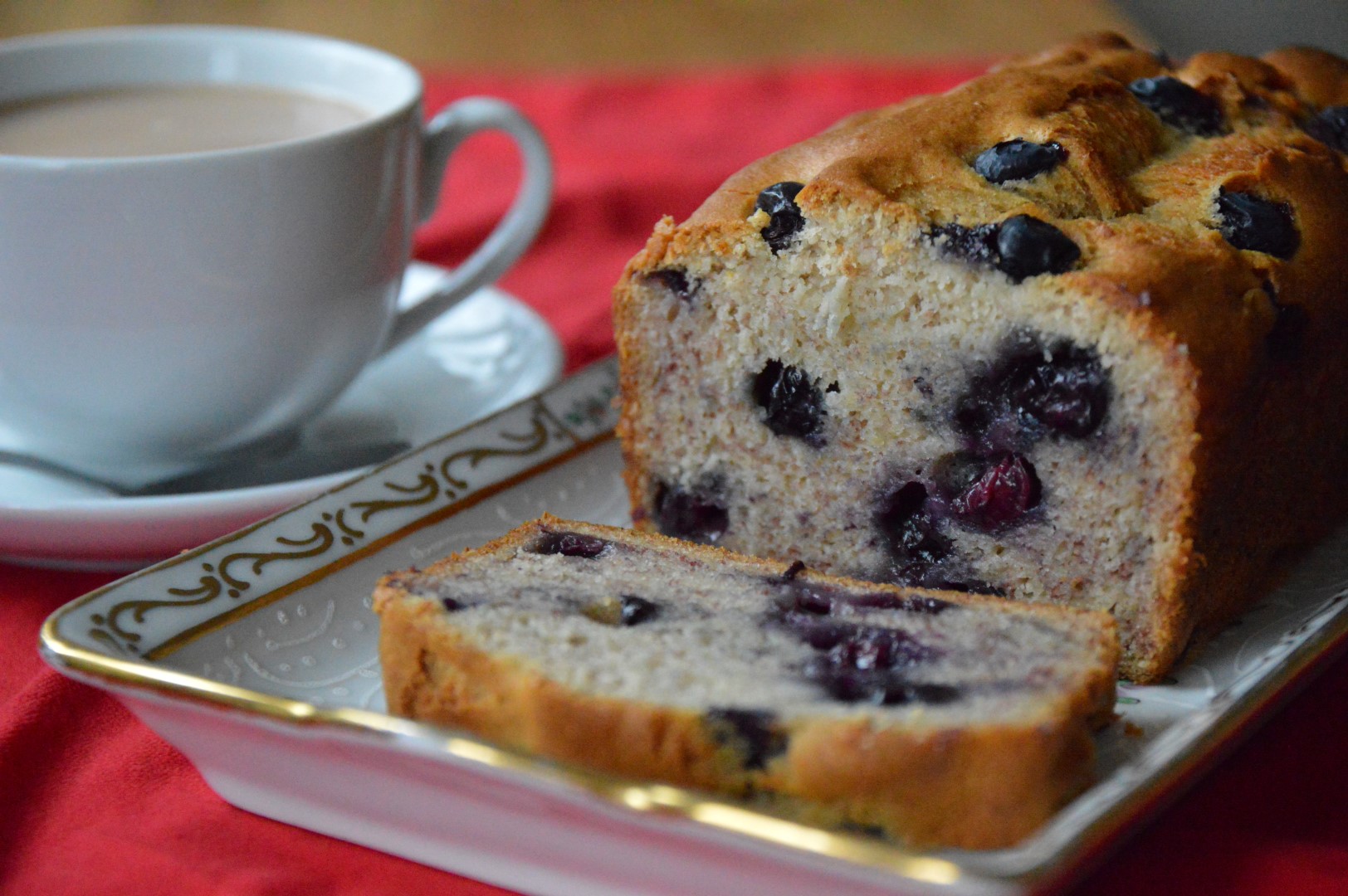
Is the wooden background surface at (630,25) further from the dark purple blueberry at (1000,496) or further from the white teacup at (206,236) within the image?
the dark purple blueberry at (1000,496)

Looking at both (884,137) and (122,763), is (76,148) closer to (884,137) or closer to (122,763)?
(122,763)

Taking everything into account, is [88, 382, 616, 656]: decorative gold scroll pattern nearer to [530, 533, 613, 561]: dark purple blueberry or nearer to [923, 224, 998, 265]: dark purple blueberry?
[530, 533, 613, 561]: dark purple blueberry

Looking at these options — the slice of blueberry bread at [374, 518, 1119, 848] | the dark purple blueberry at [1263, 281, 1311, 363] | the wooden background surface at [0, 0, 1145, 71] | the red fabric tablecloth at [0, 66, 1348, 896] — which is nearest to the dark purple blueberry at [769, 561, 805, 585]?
the slice of blueberry bread at [374, 518, 1119, 848]

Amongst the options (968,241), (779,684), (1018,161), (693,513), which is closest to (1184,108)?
(1018,161)

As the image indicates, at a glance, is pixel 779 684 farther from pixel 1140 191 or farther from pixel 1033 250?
pixel 1140 191

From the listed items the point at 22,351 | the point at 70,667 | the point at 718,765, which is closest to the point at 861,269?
the point at 718,765

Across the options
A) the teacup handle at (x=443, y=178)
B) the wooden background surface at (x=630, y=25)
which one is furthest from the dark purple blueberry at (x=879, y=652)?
the wooden background surface at (x=630, y=25)
